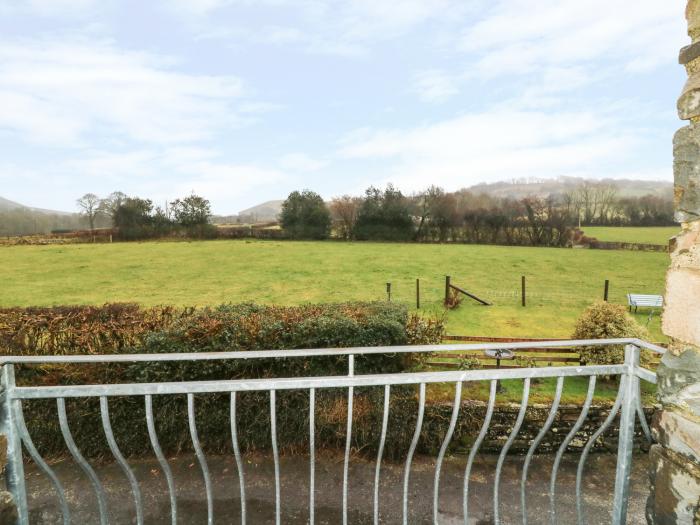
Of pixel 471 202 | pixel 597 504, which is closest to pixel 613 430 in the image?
pixel 597 504

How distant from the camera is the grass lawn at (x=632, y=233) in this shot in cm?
3653

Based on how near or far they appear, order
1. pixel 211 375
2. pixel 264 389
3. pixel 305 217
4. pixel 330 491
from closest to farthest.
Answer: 1. pixel 264 389
2. pixel 330 491
3. pixel 211 375
4. pixel 305 217

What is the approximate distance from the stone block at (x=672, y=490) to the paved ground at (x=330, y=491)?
9.37 feet

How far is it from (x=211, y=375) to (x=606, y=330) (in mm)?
7385

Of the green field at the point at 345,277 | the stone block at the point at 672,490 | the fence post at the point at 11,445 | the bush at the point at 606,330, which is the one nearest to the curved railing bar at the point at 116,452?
the fence post at the point at 11,445

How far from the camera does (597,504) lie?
189 inches

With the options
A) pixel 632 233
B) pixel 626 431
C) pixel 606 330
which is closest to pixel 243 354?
pixel 626 431

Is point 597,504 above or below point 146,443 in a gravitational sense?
below

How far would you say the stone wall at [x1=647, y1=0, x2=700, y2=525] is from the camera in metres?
1.91

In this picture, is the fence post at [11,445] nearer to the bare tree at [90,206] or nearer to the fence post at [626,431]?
the fence post at [626,431]

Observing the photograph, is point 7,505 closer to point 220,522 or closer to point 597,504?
point 220,522

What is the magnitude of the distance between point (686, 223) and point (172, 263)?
2766 centimetres

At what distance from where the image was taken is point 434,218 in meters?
42.9

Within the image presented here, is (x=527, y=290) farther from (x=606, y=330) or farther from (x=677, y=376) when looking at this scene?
(x=677, y=376)
